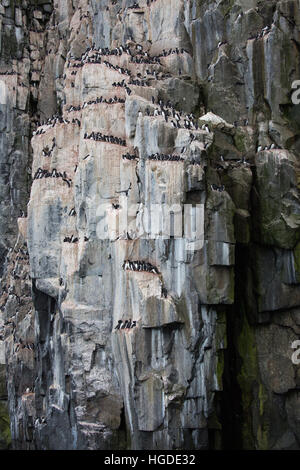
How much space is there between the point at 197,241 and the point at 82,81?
13725mm

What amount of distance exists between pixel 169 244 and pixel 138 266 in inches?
75.2

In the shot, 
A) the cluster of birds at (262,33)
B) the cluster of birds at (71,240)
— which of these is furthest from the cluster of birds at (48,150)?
the cluster of birds at (262,33)

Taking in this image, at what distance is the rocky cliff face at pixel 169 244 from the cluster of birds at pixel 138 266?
99 mm

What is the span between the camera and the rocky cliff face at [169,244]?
3334cm

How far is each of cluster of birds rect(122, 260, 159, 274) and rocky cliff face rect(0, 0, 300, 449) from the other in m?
0.10

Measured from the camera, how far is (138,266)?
33.7 metres

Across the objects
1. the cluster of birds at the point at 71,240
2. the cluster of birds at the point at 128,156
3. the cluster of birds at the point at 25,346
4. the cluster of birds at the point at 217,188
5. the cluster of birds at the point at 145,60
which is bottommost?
the cluster of birds at the point at 25,346

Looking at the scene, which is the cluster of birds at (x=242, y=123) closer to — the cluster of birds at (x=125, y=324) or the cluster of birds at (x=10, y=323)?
the cluster of birds at (x=125, y=324)

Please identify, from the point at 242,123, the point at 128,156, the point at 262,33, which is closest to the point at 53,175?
the point at 128,156

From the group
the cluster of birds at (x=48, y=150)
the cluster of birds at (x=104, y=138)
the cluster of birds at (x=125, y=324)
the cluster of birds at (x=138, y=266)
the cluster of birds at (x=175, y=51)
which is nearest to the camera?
the cluster of birds at (x=125, y=324)

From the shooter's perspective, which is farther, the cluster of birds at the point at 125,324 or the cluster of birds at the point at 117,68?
the cluster of birds at the point at 117,68

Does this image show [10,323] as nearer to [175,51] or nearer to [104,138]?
[104,138]

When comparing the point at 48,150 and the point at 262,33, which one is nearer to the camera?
the point at 48,150
